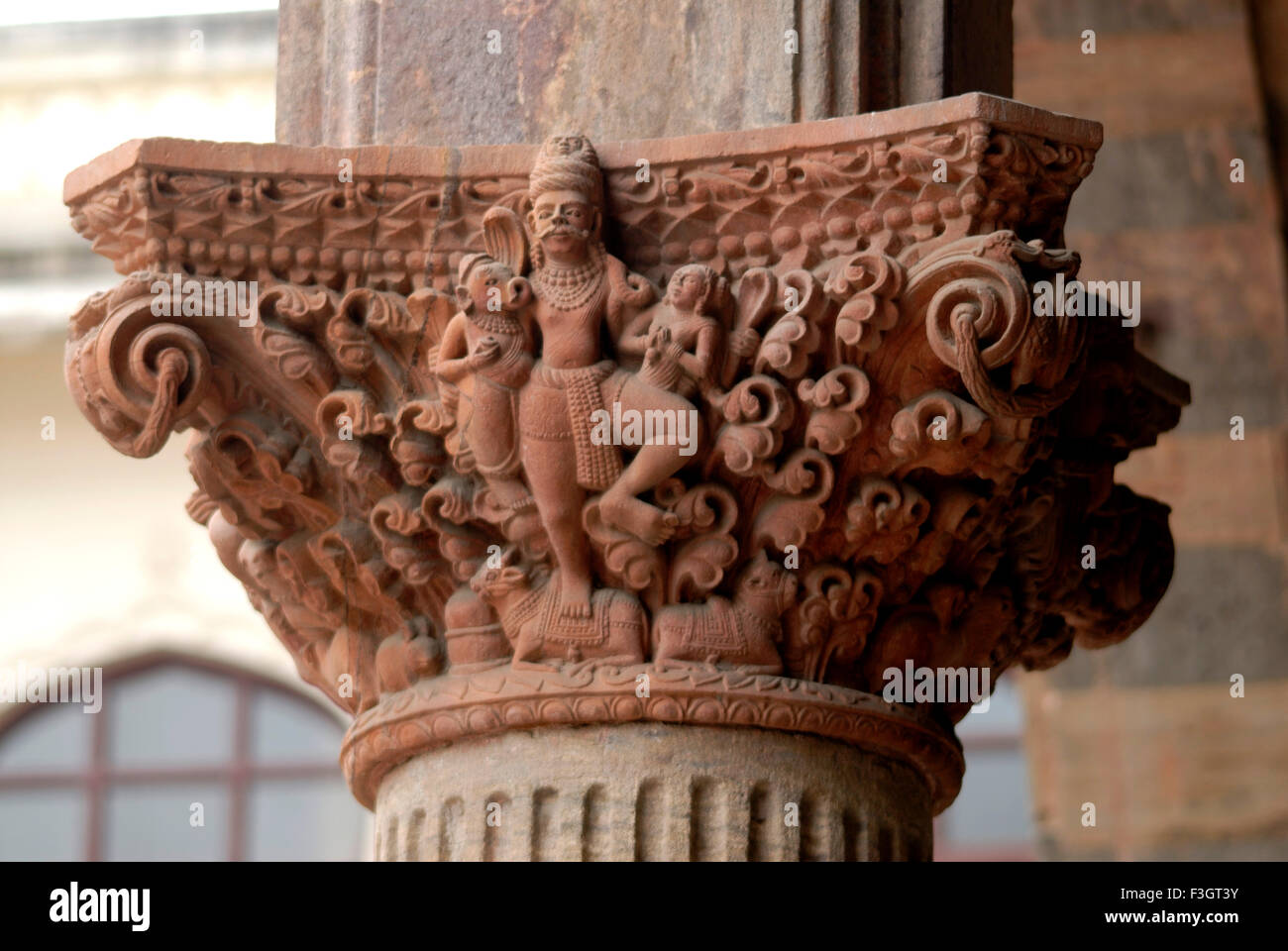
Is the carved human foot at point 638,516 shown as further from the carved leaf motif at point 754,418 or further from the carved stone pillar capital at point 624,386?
the carved leaf motif at point 754,418

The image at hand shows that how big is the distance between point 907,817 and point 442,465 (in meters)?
0.79

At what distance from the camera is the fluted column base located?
114 inches

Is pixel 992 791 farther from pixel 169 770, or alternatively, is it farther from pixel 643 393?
pixel 643 393

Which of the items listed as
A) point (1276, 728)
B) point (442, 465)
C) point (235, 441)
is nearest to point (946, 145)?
point (442, 465)

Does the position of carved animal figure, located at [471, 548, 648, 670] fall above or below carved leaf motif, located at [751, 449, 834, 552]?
below

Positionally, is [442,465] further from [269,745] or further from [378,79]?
[269,745]

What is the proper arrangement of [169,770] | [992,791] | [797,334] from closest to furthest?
[797,334] → [992,791] → [169,770]

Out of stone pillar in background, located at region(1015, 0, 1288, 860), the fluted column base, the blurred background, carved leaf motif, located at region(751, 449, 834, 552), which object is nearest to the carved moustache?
carved leaf motif, located at region(751, 449, 834, 552)

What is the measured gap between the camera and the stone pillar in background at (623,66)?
306 cm

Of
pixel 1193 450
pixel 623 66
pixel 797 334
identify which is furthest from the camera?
pixel 1193 450

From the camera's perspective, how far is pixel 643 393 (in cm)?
285

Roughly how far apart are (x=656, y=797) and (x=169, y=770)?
21.6 feet

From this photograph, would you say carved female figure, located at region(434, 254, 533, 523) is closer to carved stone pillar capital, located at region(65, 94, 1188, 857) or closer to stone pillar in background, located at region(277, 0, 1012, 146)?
carved stone pillar capital, located at region(65, 94, 1188, 857)

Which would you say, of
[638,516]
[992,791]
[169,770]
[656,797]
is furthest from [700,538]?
[169,770]
